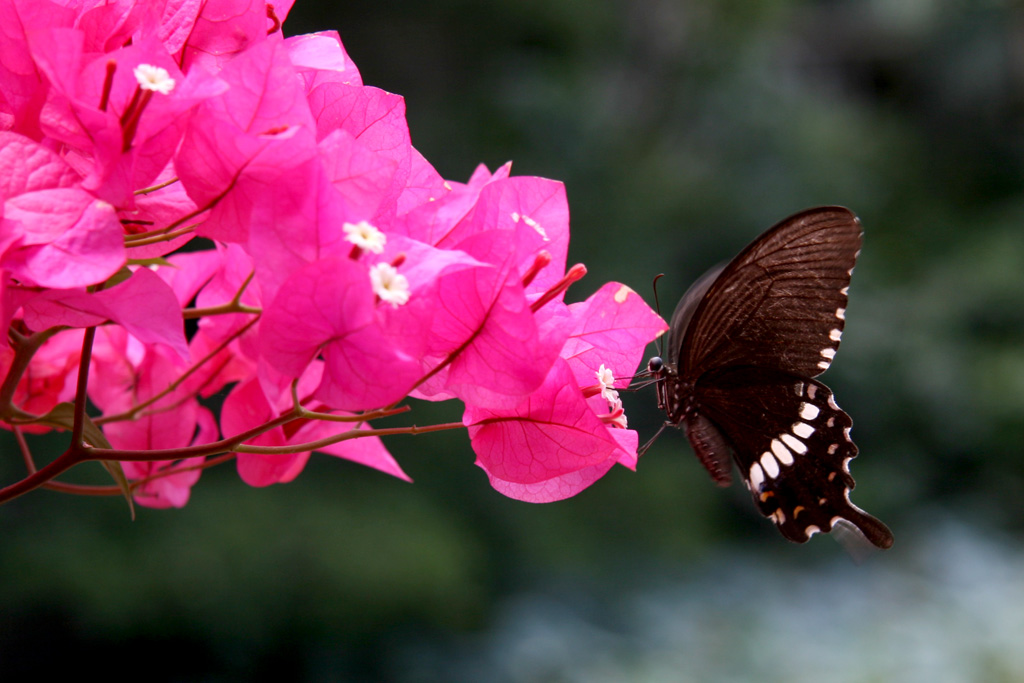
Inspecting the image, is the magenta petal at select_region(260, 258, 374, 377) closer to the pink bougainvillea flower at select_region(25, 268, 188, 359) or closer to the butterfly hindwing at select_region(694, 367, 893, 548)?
the pink bougainvillea flower at select_region(25, 268, 188, 359)

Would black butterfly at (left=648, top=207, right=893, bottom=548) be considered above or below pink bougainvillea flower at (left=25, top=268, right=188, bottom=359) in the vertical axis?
below

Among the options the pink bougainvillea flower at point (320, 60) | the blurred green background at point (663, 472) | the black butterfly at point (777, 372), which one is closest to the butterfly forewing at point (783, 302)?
the black butterfly at point (777, 372)

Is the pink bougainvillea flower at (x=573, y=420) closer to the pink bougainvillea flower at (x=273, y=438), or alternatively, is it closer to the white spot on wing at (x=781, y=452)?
the pink bougainvillea flower at (x=273, y=438)

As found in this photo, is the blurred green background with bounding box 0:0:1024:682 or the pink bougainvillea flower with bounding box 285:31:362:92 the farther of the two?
the blurred green background with bounding box 0:0:1024:682

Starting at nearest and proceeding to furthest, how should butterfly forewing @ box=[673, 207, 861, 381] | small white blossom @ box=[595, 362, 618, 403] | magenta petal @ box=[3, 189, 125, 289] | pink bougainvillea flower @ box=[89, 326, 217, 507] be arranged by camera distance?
magenta petal @ box=[3, 189, 125, 289] → small white blossom @ box=[595, 362, 618, 403] → pink bougainvillea flower @ box=[89, 326, 217, 507] → butterfly forewing @ box=[673, 207, 861, 381]

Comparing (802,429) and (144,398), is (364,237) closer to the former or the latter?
(144,398)

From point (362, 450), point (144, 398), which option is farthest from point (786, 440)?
point (144, 398)

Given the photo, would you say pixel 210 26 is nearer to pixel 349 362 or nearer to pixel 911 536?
pixel 349 362

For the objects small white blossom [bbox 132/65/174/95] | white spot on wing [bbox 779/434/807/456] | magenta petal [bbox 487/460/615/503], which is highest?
small white blossom [bbox 132/65/174/95]

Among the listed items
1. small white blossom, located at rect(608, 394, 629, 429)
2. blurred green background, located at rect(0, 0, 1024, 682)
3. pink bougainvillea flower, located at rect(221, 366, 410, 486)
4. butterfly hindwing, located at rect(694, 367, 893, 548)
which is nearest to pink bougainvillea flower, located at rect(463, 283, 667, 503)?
small white blossom, located at rect(608, 394, 629, 429)
